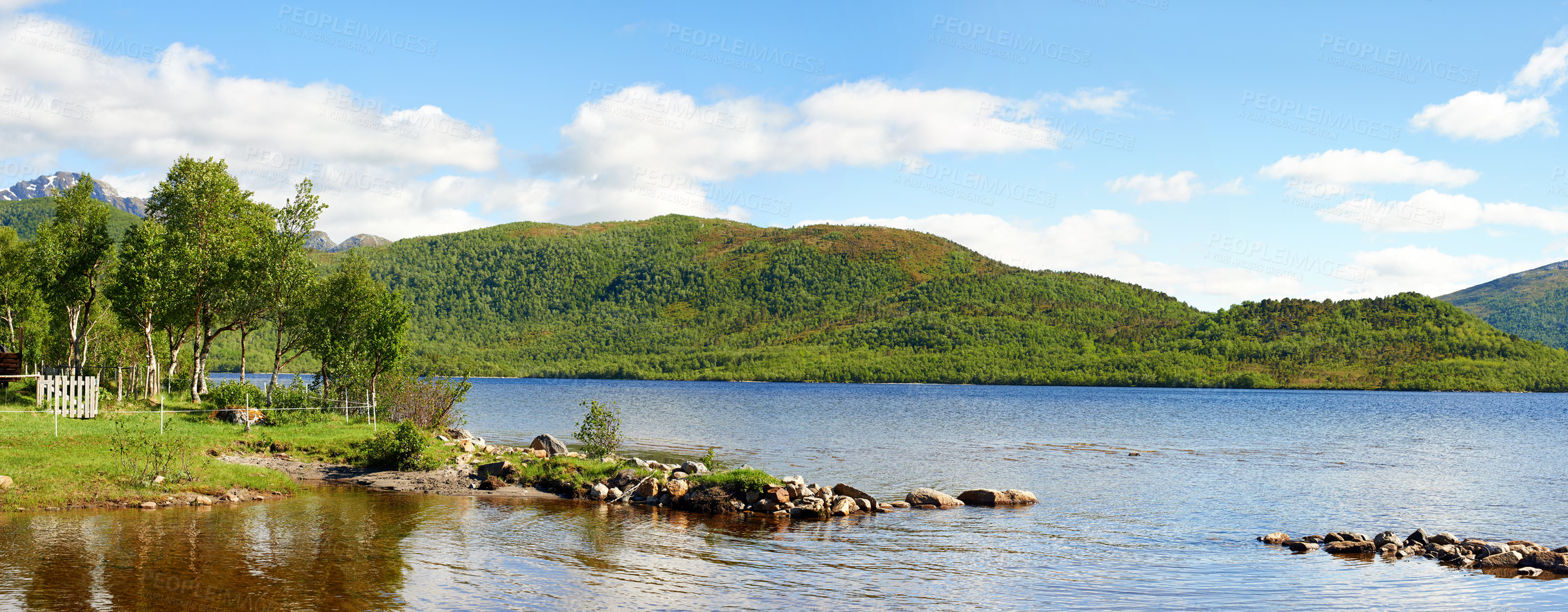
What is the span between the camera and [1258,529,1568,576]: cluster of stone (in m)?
21.3

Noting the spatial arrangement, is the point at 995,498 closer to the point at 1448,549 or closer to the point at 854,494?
the point at 854,494

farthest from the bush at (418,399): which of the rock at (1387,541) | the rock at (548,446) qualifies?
the rock at (1387,541)

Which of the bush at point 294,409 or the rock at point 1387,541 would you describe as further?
the bush at point 294,409

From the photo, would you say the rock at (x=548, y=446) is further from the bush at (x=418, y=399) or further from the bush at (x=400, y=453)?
the bush at (x=400, y=453)

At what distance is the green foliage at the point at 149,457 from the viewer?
84.4 ft

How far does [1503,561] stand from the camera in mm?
21484

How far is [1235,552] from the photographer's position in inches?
947

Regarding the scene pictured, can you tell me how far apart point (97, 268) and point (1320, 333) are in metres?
206

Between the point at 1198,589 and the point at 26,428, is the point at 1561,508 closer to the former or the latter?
the point at 1198,589

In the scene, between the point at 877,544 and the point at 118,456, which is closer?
the point at 877,544

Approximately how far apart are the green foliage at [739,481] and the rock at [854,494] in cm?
277

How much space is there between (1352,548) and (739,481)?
17.9 m

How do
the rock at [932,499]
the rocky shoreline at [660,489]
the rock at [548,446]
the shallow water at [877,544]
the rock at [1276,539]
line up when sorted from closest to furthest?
1. the shallow water at [877,544]
2. the rock at [1276,539]
3. the rocky shoreline at [660,489]
4. the rock at [932,499]
5. the rock at [548,446]

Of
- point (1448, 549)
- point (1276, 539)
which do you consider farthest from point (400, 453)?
point (1448, 549)
